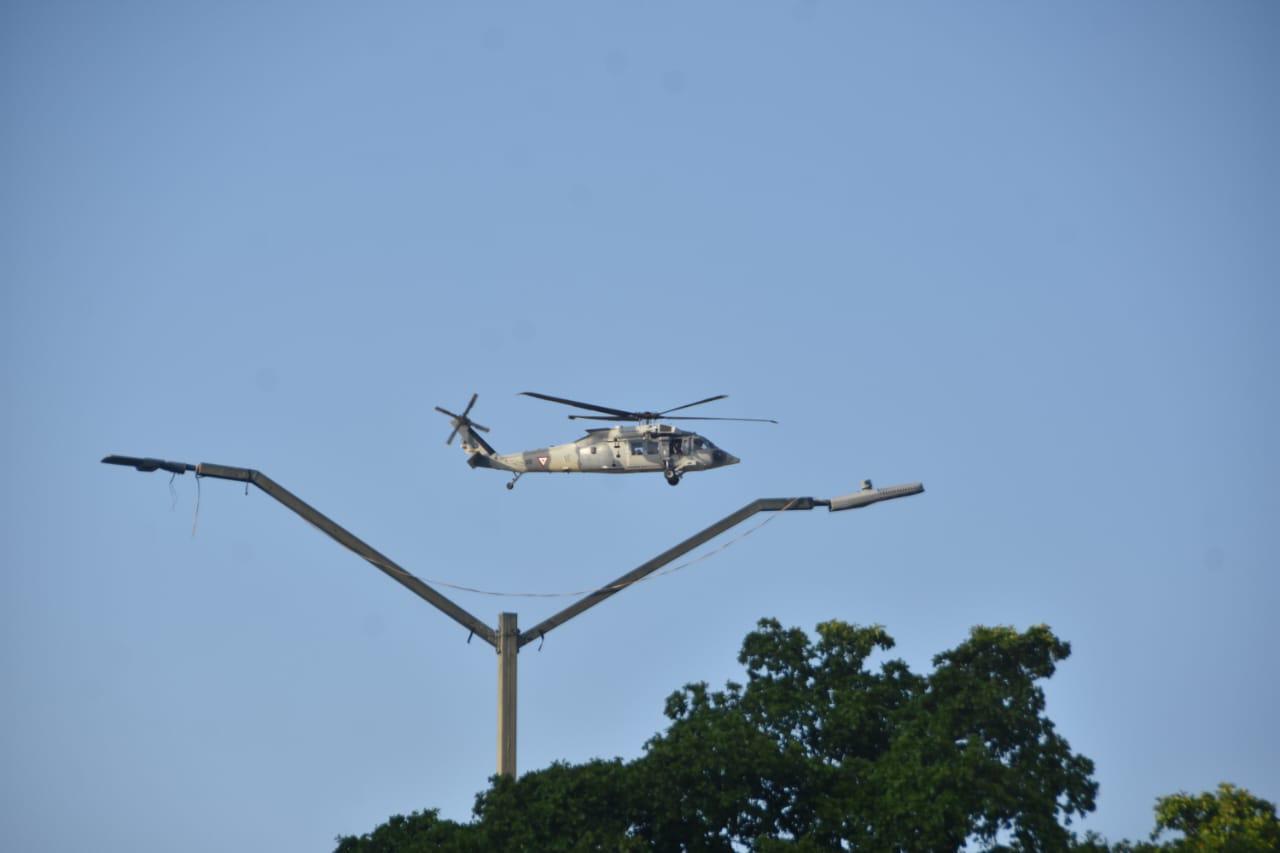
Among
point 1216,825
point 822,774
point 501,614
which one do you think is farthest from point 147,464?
point 1216,825

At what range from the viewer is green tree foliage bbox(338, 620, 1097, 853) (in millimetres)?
39031

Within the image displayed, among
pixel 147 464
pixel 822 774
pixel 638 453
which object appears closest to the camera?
pixel 147 464

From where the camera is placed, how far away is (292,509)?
26.3m

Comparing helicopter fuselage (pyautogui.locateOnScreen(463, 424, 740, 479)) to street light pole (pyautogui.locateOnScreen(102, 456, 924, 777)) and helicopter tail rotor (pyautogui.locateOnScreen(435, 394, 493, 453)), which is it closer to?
helicopter tail rotor (pyautogui.locateOnScreen(435, 394, 493, 453))

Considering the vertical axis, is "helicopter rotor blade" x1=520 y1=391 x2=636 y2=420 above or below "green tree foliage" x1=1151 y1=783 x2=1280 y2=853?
above

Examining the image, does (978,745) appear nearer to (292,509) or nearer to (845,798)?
(845,798)

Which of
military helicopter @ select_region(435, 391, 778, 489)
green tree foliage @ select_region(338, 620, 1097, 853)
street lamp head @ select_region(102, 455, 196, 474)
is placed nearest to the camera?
street lamp head @ select_region(102, 455, 196, 474)

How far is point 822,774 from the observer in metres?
43.3

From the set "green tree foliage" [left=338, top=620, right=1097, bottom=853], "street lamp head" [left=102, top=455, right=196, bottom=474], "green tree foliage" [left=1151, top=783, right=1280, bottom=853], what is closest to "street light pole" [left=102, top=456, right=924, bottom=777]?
"street lamp head" [left=102, top=455, right=196, bottom=474]

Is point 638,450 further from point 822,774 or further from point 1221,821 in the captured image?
point 1221,821

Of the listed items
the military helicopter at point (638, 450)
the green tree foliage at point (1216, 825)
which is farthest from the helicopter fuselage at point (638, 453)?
the green tree foliage at point (1216, 825)

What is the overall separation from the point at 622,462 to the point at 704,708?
7.46 meters

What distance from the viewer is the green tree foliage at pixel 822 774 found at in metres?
39.0

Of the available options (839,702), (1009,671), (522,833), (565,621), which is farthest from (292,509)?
(1009,671)
